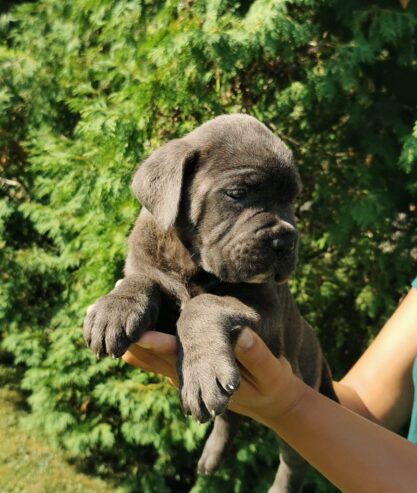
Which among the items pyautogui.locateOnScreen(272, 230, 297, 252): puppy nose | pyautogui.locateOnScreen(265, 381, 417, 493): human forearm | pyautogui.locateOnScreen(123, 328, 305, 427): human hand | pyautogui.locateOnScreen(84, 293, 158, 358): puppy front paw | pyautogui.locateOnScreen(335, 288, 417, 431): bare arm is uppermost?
pyautogui.locateOnScreen(272, 230, 297, 252): puppy nose

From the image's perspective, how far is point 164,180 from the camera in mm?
2674

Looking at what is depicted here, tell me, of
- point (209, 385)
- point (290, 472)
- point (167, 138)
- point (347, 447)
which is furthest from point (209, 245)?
point (167, 138)

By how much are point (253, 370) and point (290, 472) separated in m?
1.22

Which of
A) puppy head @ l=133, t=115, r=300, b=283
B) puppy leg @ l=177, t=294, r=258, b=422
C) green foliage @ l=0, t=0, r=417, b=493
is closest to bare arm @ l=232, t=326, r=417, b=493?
puppy leg @ l=177, t=294, r=258, b=422

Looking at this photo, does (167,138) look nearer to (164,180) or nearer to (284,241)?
(164,180)

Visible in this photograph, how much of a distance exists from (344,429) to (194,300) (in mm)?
778

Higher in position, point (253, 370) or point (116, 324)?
point (116, 324)

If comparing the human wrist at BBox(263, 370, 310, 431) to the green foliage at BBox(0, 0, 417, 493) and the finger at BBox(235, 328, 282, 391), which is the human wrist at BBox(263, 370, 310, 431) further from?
the green foliage at BBox(0, 0, 417, 493)

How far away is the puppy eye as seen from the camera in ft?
8.59

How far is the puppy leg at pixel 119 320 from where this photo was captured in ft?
7.66

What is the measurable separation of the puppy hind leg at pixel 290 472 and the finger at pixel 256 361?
98 cm

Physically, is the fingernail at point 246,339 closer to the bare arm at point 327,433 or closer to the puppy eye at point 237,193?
the bare arm at point 327,433

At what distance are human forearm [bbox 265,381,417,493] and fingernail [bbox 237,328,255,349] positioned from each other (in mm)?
427

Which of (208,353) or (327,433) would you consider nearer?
(208,353)
